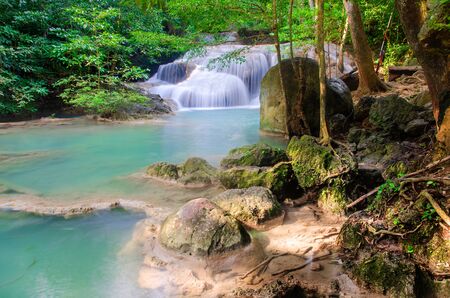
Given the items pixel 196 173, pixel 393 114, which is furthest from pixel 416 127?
pixel 196 173

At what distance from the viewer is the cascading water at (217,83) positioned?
16.3 meters

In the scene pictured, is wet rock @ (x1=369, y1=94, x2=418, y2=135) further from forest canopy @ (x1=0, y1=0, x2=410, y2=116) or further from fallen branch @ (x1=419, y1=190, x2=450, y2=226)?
forest canopy @ (x1=0, y1=0, x2=410, y2=116)

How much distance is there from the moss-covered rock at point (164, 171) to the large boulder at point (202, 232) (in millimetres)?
2209

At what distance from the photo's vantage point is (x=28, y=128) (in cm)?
1159

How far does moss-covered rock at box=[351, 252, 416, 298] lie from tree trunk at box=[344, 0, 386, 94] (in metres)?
7.87

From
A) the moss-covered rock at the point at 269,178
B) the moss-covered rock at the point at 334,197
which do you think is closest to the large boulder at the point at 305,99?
the moss-covered rock at the point at 269,178

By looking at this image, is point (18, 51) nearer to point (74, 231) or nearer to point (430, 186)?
point (74, 231)

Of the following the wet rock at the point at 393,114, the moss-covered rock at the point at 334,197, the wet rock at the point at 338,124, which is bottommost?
the moss-covered rock at the point at 334,197

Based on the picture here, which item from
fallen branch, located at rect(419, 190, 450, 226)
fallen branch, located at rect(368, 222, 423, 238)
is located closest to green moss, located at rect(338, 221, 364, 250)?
fallen branch, located at rect(368, 222, 423, 238)

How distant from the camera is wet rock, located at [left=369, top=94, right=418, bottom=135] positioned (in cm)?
636

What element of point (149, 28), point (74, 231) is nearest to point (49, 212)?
point (74, 231)

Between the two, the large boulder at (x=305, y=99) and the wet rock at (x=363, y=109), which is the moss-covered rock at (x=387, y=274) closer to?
the large boulder at (x=305, y=99)

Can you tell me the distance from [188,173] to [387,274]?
12.5ft

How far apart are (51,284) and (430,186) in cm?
367
